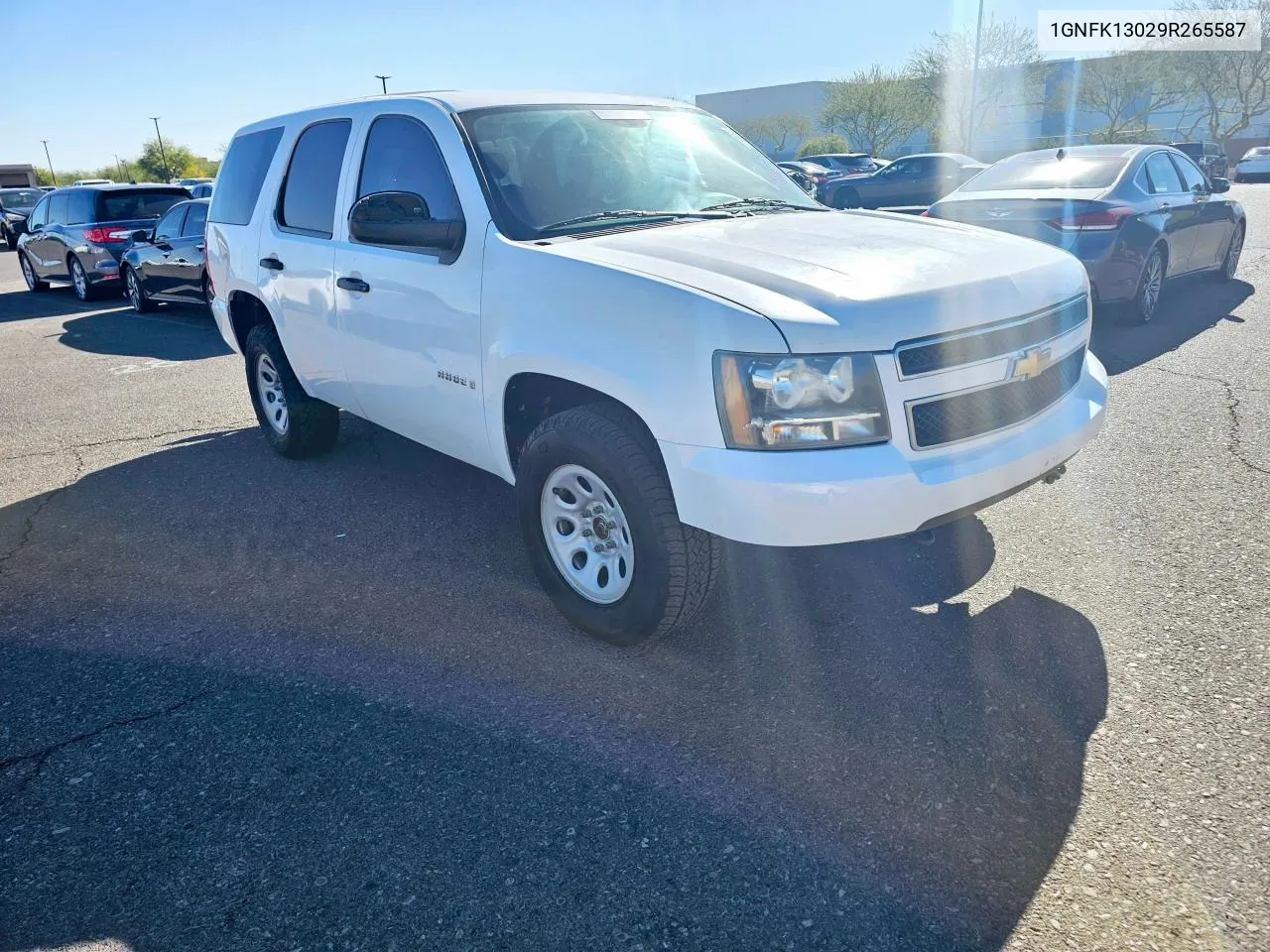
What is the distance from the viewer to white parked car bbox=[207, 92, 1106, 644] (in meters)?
2.77

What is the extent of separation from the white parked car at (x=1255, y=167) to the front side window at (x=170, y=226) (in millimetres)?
37519

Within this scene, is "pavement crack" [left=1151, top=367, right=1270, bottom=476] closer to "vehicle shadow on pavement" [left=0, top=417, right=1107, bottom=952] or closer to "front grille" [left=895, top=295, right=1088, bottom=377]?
"vehicle shadow on pavement" [left=0, top=417, right=1107, bottom=952]

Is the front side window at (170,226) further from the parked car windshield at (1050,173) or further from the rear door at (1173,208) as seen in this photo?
the rear door at (1173,208)

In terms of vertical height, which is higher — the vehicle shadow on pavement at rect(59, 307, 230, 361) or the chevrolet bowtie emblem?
the chevrolet bowtie emblem

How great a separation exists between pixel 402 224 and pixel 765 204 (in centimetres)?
168

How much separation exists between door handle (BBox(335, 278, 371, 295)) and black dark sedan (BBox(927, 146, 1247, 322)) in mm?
5829

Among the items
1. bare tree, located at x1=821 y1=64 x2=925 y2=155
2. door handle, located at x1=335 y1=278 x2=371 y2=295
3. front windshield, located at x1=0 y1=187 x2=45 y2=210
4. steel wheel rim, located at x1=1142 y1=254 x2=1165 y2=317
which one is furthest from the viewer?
bare tree, located at x1=821 y1=64 x2=925 y2=155

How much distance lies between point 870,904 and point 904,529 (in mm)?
1087

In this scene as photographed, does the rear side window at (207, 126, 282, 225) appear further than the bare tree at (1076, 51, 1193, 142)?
No

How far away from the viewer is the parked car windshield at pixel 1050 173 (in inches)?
323

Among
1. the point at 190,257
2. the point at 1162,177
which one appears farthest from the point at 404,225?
the point at 190,257

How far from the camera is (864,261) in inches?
125

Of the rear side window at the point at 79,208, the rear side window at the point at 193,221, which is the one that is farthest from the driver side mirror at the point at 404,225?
the rear side window at the point at 79,208

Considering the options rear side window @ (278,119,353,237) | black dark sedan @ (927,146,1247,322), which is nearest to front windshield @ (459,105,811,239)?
rear side window @ (278,119,353,237)
